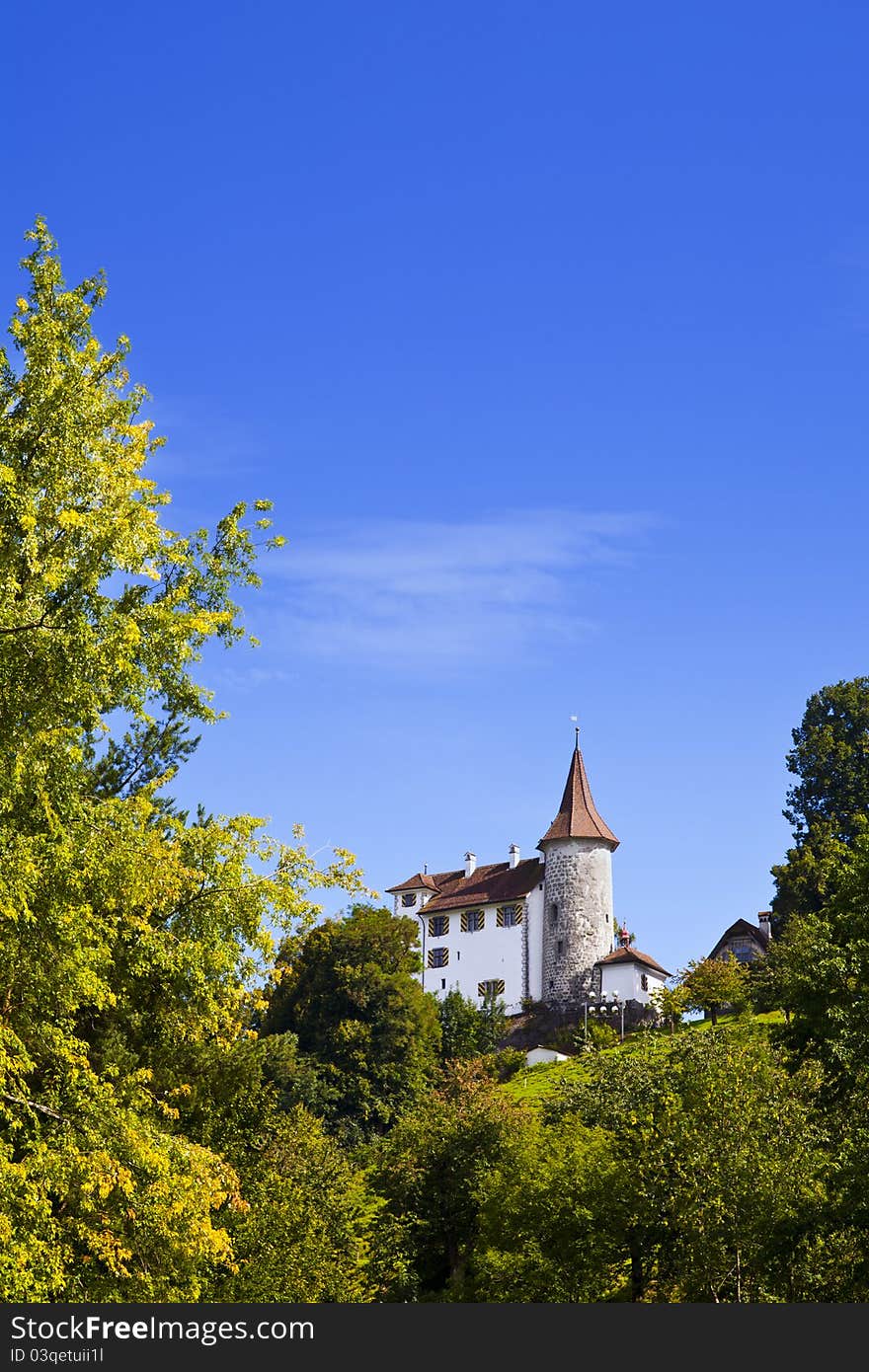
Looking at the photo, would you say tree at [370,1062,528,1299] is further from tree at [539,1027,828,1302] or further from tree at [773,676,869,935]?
tree at [773,676,869,935]

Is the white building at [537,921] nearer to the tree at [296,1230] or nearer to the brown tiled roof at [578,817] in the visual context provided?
the brown tiled roof at [578,817]

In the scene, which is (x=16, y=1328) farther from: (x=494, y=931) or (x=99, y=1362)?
(x=494, y=931)

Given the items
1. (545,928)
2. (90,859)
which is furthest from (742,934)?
(90,859)

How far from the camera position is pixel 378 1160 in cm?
4319

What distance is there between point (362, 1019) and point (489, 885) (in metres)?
22.3

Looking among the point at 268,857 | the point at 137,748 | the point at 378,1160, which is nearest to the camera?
the point at 268,857

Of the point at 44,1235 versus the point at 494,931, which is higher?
the point at 494,931

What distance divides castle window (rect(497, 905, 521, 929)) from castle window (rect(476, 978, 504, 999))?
3.35 metres

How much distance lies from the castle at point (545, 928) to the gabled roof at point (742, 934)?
3.33 metres

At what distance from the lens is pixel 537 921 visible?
279 feet

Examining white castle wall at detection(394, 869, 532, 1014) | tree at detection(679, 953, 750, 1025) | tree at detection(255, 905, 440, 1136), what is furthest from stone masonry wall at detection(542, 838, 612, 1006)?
tree at detection(679, 953, 750, 1025)

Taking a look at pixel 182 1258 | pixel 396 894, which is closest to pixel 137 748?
pixel 182 1258

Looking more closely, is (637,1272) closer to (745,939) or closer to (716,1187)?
(716,1187)

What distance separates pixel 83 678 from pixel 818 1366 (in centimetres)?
1043
